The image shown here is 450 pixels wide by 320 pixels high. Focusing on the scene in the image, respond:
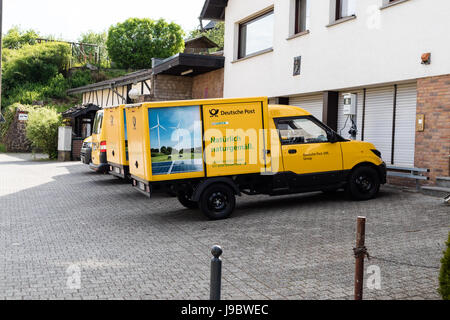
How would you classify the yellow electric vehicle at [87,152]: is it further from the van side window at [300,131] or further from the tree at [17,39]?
the tree at [17,39]

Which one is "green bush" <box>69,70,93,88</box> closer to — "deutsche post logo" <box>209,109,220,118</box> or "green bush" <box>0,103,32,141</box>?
"green bush" <box>0,103,32,141</box>

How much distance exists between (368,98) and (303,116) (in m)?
4.06

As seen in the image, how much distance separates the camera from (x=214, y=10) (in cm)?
2177

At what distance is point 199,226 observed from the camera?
9219mm

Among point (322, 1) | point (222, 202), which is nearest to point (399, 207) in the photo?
point (222, 202)

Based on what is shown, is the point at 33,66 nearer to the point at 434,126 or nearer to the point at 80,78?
the point at 80,78

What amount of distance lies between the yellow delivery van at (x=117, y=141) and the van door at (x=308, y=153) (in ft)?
15.2

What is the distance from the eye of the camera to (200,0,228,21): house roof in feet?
69.6

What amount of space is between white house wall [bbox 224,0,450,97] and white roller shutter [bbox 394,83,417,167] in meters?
0.49

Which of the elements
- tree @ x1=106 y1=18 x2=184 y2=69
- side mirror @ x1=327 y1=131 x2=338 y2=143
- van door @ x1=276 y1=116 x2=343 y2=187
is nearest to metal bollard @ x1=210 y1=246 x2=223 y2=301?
van door @ x1=276 y1=116 x2=343 y2=187

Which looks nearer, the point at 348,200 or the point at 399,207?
the point at 399,207

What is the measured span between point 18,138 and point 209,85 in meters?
18.3

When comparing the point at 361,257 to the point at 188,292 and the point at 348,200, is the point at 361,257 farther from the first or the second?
the point at 348,200

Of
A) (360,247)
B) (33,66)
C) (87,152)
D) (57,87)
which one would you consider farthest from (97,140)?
(33,66)
